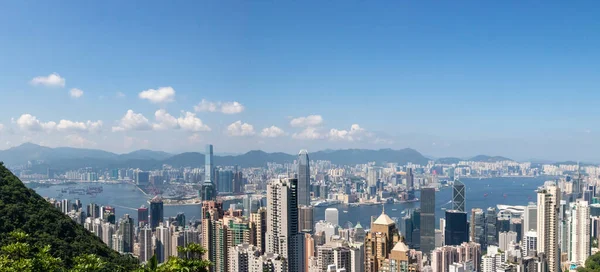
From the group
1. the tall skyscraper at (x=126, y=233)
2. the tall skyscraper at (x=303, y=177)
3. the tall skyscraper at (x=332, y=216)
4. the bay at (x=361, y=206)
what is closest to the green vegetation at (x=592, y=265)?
the tall skyscraper at (x=126, y=233)

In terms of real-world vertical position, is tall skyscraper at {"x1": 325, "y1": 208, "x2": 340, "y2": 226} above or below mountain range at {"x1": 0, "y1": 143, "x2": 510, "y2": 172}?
below

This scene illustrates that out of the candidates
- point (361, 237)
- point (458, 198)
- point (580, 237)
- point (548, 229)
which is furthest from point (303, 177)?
point (548, 229)

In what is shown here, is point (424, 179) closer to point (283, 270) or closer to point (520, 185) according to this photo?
point (520, 185)

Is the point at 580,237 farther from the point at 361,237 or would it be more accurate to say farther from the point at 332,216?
the point at 332,216

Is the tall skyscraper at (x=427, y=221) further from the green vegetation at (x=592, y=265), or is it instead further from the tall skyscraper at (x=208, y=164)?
the tall skyscraper at (x=208, y=164)

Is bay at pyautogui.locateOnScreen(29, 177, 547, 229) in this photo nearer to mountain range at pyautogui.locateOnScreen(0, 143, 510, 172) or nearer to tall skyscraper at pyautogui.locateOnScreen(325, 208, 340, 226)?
tall skyscraper at pyautogui.locateOnScreen(325, 208, 340, 226)

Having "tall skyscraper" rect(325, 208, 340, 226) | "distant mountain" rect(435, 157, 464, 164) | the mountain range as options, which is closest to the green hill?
"tall skyscraper" rect(325, 208, 340, 226)
